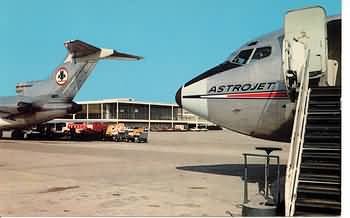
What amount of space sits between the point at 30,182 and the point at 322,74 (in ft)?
30.4

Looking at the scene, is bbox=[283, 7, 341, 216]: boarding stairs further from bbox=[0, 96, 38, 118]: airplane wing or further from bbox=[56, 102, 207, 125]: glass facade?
bbox=[56, 102, 207, 125]: glass facade

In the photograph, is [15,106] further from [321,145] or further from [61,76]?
[321,145]

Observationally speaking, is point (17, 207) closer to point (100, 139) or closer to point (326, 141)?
point (326, 141)

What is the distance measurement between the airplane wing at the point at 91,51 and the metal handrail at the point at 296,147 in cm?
3030

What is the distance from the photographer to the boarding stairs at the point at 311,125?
6.89 m

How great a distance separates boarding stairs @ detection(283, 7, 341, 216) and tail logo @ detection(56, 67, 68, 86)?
36033 millimetres

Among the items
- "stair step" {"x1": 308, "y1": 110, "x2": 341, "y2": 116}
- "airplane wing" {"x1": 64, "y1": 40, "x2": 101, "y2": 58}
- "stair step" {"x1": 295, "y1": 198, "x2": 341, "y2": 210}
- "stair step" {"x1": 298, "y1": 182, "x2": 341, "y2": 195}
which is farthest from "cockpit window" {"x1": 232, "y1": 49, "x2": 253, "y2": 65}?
"airplane wing" {"x1": 64, "y1": 40, "x2": 101, "y2": 58}

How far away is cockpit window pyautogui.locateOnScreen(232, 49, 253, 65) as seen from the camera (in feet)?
39.3

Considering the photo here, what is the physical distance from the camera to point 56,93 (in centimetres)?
4281

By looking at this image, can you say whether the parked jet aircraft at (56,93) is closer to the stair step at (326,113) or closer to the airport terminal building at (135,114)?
the stair step at (326,113)

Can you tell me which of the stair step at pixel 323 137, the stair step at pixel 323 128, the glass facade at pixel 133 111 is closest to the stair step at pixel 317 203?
the stair step at pixel 323 137

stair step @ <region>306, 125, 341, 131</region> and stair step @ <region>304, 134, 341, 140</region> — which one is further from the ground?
stair step @ <region>306, 125, 341, 131</region>
